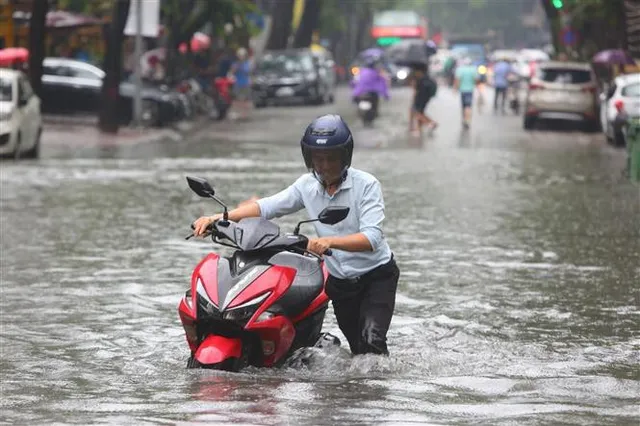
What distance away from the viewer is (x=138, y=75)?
1499 inches

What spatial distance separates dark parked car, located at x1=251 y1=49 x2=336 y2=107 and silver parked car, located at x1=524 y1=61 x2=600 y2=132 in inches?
509

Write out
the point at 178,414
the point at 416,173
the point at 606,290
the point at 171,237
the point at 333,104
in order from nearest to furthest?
the point at 178,414 → the point at 606,290 → the point at 171,237 → the point at 416,173 → the point at 333,104

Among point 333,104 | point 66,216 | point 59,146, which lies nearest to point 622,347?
point 66,216

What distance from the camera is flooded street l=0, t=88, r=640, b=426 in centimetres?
829

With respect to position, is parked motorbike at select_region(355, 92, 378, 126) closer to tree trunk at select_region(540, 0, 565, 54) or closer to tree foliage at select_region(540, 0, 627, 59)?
tree foliage at select_region(540, 0, 627, 59)

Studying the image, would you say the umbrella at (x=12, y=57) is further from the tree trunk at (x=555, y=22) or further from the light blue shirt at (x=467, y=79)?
the tree trunk at (x=555, y=22)

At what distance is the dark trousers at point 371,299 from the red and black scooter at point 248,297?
10.2 inches

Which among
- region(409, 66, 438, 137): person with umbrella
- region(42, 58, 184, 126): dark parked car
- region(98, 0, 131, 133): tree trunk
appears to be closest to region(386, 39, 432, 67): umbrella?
region(42, 58, 184, 126): dark parked car

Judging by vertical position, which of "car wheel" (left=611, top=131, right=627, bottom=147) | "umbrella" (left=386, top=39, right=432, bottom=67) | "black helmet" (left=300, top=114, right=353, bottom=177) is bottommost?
"umbrella" (left=386, top=39, right=432, bottom=67)

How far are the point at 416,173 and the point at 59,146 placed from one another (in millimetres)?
9046

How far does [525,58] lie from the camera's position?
94.7 metres

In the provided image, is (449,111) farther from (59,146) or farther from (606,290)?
(606,290)

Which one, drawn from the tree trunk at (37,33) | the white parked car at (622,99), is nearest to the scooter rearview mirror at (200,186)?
the white parked car at (622,99)

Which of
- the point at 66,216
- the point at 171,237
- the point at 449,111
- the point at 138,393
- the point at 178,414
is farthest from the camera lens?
the point at 449,111
